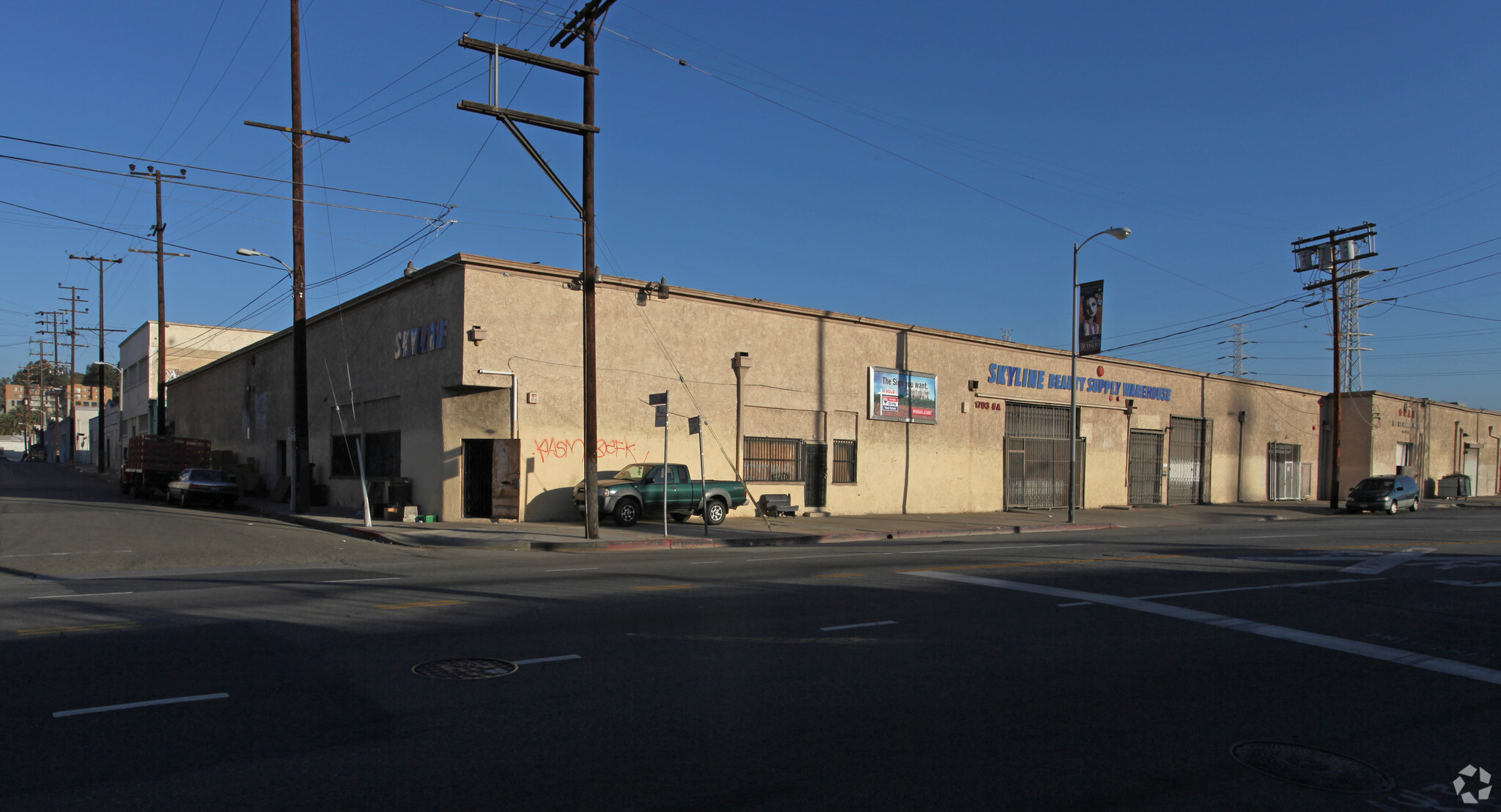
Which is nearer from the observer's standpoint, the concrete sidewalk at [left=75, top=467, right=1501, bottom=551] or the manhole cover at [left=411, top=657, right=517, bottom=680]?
the manhole cover at [left=411, top=657, right=517, bottom=680]

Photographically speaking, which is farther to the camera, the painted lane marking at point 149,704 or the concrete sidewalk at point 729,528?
the concrete sidewalk at point 729,528

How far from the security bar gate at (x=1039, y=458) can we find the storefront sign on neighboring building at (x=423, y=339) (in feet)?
67.6

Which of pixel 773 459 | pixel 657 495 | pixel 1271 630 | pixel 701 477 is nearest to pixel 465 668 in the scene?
pixel 1271 630

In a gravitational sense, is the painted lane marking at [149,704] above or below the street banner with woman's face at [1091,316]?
below

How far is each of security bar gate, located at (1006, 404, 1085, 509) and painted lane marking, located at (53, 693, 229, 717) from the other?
1186 inches

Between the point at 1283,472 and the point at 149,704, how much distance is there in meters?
50.9

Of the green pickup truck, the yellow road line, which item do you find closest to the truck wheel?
the green pickup truck

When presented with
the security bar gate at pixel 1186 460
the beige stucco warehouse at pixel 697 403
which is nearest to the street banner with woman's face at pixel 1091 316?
the beige stucco warehouse at pixel 697 403

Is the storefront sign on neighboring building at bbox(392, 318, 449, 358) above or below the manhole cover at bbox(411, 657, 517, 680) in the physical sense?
above

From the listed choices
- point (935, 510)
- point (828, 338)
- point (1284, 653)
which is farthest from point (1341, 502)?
point (1284, 653)

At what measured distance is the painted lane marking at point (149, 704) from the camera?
18.1ft

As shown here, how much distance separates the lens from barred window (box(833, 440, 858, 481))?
91.8 feet

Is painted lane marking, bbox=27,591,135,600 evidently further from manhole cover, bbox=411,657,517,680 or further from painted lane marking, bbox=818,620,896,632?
painted lane marking, bbox=818,620,896,632

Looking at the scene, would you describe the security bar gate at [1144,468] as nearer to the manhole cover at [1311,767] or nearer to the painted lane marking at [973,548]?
the painted lane marking at [973,548]
